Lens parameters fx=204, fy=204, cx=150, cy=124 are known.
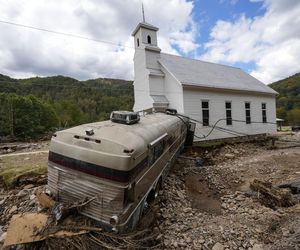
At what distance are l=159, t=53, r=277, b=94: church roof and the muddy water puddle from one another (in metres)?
Answer: 7.46

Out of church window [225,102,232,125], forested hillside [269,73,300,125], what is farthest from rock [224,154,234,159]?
forested hillside [269,73,300,125]

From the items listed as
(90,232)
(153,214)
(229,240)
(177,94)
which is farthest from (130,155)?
(177,94)

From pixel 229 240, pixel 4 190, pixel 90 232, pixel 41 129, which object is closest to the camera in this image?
pixel 90 232

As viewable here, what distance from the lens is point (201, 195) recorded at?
7.57 metres

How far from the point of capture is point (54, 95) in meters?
70.1

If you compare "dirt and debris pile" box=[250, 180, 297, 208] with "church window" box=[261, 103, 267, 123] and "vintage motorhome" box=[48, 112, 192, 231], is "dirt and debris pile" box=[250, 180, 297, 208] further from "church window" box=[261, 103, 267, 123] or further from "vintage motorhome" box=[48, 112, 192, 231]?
"church window" box=[261, 103, 267, 123]

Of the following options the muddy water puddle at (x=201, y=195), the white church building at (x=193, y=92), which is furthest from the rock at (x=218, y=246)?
the white church building at (x=193, y=92)

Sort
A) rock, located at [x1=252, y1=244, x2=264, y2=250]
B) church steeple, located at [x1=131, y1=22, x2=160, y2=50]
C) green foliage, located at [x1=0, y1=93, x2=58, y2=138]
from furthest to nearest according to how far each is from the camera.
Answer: green foliage, located at [x1=0, y1=93, x2=58, y2=138], church steeple, located at [x1=131, y1=22, x2=160, y2=50], rock, located at [x1=252, y1=244, x2=264, y2=250]

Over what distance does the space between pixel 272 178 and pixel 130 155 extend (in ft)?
25.0

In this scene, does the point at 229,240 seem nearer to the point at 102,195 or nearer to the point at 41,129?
the point at 102,195

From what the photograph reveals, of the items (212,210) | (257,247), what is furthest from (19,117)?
(257,247)

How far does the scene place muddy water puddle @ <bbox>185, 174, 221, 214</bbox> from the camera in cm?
648

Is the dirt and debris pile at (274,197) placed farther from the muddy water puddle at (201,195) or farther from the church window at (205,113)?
the church window at (205,113)

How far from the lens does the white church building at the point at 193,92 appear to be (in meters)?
14.9
